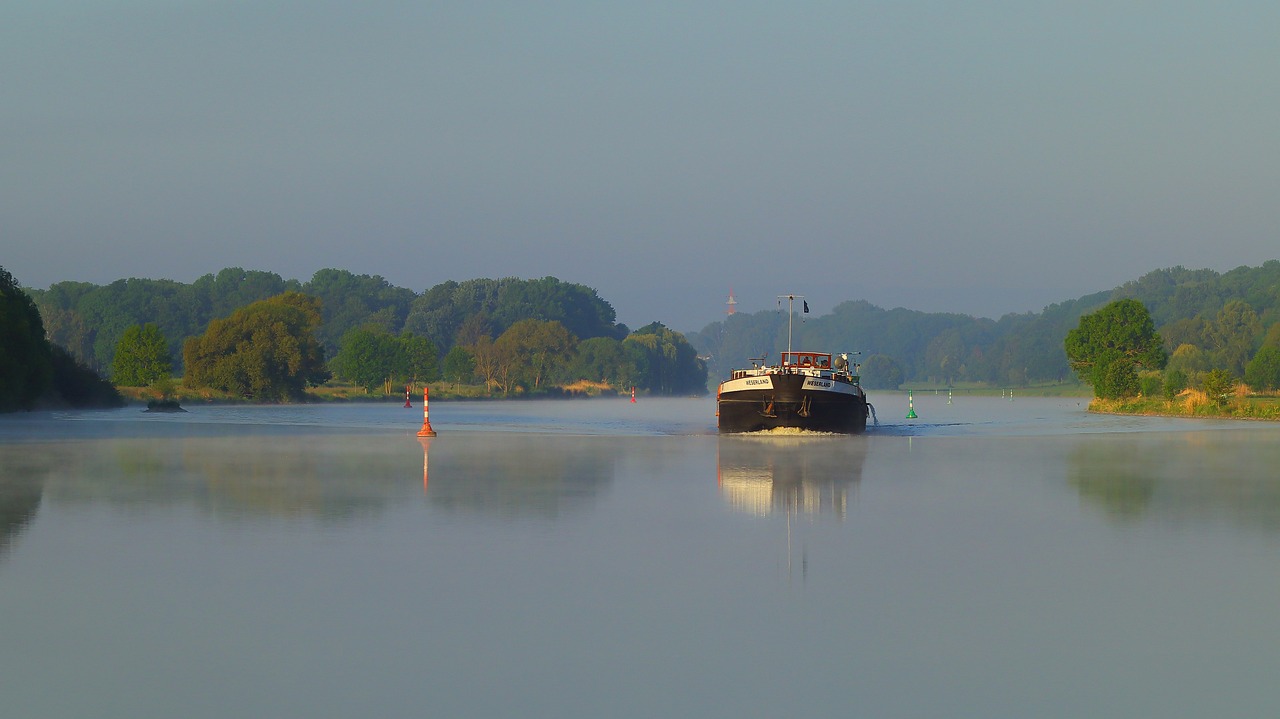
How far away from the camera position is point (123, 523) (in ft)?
50.4

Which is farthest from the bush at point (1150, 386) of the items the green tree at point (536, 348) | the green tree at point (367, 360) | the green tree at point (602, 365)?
the green tree at point (602, 365)

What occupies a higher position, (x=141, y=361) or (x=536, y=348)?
(x=536, y=348)

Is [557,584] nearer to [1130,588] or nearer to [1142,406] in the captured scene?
[1130,588]

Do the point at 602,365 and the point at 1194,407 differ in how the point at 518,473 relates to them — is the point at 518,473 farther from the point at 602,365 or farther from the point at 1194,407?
the point at 602,365

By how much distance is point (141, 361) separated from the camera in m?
97.2

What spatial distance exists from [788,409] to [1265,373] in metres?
59.1

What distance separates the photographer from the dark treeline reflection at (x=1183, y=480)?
16.8 meters

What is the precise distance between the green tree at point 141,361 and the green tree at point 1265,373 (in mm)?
75930

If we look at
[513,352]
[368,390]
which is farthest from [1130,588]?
[513,352]

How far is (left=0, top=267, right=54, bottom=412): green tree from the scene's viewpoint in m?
57.1

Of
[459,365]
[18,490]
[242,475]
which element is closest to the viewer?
[18,490]

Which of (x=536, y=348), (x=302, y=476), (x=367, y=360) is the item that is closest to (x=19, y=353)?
(x=302, y=476)

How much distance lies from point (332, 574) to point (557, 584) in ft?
6.48

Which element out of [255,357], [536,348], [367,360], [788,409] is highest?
[536,348]
